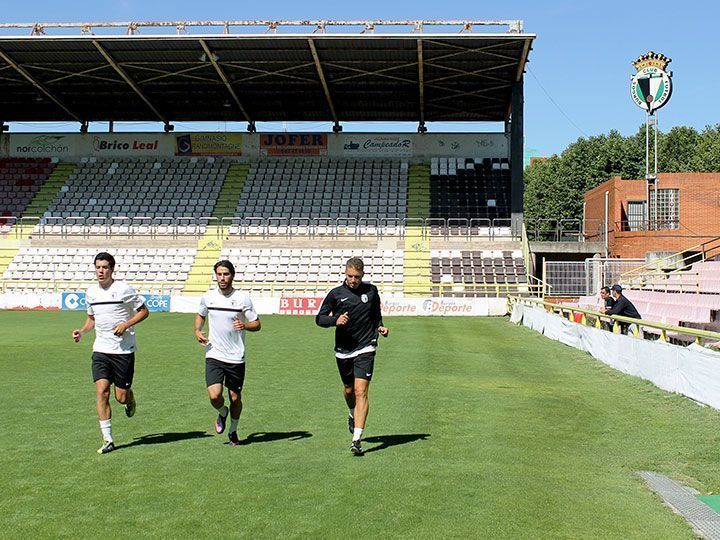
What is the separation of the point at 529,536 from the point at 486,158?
49.0 m

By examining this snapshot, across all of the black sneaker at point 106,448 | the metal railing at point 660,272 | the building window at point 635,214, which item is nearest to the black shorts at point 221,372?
the black sneaker at point 106,448

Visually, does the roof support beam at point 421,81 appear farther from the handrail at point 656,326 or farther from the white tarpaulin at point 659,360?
the white tarpaulin at point 659,360

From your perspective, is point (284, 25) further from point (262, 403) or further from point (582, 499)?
point (582, 499)

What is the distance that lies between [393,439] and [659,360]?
6.46m

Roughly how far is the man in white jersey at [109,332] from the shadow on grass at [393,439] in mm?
2719

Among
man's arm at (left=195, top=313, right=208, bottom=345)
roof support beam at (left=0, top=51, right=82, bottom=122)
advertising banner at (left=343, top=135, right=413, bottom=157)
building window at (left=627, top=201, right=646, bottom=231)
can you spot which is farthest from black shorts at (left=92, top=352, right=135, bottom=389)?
advertising banner at (left=343, top=135, right=413, bottom=157)

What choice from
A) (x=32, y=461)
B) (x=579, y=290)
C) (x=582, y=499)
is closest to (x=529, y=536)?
(x=582, y=499)

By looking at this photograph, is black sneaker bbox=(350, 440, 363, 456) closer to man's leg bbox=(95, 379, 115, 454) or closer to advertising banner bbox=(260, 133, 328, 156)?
man's leg bbox=(95, 379, 115, 454)

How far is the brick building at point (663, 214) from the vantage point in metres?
46.0

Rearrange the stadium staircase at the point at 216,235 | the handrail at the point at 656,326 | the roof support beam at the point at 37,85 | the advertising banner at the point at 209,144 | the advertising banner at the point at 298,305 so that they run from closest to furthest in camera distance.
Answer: the handrail at the point at 656,326 < the advertising banner at the point at 298,305 < the roof support beam at the point at 37,85 < the stadium staircase at the point at 216,235 < the advertising banner at the point at 209,144

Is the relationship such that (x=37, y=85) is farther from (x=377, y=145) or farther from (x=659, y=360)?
(x=659, y=360)

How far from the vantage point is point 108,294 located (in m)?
8.77

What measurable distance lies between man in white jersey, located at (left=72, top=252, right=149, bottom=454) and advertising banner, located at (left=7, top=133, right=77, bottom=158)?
50516mm

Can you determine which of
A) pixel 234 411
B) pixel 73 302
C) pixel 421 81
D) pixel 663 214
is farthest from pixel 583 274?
pixel 234 411
